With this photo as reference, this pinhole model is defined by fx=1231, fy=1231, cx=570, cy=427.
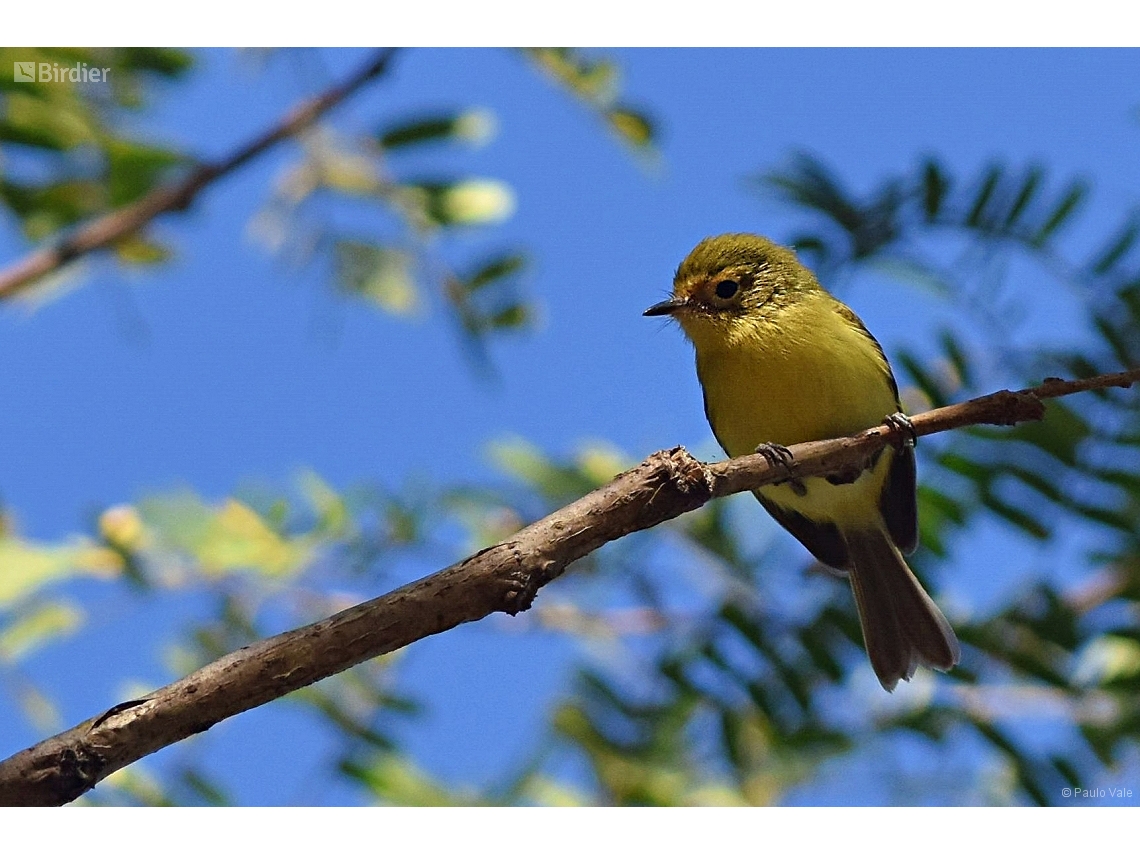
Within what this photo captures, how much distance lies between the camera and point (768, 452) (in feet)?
7.88

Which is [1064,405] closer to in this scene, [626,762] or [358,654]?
[626,762]

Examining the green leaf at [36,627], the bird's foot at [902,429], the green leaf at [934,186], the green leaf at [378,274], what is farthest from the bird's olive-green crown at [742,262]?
the green leaf at [36,627]

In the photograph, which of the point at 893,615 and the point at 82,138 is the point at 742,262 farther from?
the point at 82,138

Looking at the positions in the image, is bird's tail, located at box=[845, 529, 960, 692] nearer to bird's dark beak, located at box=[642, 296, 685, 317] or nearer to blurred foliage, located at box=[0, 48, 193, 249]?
bird's dark beak, located at box=[642, 296, 685, 317]

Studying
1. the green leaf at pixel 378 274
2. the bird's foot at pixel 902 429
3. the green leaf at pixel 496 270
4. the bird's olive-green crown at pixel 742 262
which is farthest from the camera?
the green leaf at pixel 378 274

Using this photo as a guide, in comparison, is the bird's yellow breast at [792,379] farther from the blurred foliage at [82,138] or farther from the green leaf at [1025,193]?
the blurred foliage at [82,138]

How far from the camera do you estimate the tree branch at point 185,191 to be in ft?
10.5

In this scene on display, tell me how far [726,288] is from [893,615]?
107cm

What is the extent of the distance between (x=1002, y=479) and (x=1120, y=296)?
0.55m

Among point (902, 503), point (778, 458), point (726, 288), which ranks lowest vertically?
point (778, 458)

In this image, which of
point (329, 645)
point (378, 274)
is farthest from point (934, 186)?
point (329, 645)

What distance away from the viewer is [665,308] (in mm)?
3643

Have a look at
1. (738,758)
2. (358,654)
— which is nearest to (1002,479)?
(738,758)

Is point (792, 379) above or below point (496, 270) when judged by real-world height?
below
